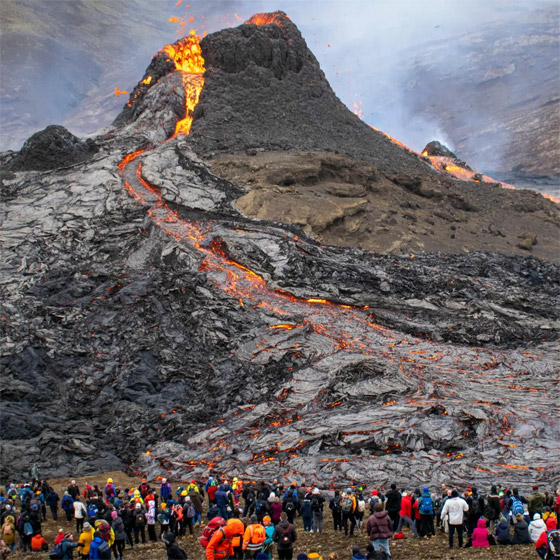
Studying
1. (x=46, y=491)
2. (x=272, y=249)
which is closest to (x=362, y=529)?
(x=46, y=491)

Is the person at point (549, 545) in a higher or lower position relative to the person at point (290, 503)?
lower

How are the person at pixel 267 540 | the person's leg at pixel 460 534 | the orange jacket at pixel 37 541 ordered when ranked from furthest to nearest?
the orange jacket at pixel 37 541 < the person's leg at pixel 460 534 < the person at pixel 267 540

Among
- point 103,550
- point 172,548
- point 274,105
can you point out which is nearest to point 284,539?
point 172,548

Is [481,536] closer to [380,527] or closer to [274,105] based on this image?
[380,527]

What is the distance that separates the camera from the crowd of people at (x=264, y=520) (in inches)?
553

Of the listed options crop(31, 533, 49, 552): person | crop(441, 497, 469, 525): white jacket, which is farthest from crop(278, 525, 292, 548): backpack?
crop(31, 533, 49, 552): person

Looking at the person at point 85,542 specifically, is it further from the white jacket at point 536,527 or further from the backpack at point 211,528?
the white jacket at point 536,527

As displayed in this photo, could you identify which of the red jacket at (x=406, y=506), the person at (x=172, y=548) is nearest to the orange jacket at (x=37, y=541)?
the person at (x=172, y=548)

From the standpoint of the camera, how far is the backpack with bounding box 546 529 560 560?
13453 millimetres

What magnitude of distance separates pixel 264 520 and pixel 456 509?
4605 millimetres

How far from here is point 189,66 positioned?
73312mm

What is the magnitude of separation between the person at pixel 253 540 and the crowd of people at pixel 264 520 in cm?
2

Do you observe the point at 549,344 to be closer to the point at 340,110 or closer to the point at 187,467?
the point at 187,467

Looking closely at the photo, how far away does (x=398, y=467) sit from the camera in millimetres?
25469
